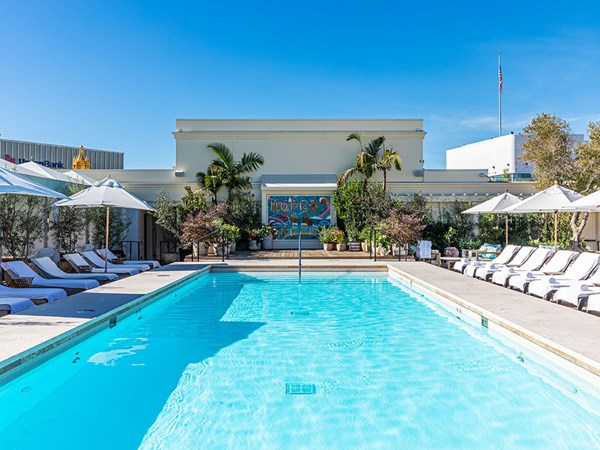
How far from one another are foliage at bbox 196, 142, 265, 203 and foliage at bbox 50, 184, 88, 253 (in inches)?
233

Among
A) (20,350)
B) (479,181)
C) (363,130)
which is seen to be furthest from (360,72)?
(20,350)

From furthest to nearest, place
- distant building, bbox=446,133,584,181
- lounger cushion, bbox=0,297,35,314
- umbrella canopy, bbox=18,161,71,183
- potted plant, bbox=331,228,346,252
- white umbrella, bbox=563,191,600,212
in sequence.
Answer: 1. distant building, bbox=446,133,584,181
2. potted plant, bbox=331,228,346,252
3. umbrella canopy, bbox=18,161,71,183
4. white umbrella, bbox=563,191,600,212
5. lounger cushion, bbox=0,297,35,314

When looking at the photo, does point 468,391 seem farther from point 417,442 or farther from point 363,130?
point 363,130

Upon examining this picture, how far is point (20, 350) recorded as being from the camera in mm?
4793

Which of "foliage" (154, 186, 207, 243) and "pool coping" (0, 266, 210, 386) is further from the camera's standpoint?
"foliage" (154, 186, 207, 243)

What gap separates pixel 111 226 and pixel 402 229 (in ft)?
36.0

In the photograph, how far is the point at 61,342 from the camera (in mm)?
5480

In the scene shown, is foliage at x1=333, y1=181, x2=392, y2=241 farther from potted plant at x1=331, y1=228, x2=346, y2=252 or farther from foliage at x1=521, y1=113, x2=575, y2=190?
foliage at x1=521, y1=113, x2=575, y2=190

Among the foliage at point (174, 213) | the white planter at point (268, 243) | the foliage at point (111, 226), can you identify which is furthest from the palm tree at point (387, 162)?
the foliage at point (111, 226)

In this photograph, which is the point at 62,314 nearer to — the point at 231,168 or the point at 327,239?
the point at 327,239

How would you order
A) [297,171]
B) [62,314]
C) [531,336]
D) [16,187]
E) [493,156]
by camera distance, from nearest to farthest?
[531,336], [62,314], [16,187], [297,171], [493,156]

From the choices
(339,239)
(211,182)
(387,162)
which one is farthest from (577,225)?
(211,182)

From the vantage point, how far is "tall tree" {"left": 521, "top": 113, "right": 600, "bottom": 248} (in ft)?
61.9

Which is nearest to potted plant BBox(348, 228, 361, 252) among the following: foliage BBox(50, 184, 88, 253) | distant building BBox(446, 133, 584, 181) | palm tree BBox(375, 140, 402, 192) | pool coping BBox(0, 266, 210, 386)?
palm tree BBox(375, 140, 402, 192)
